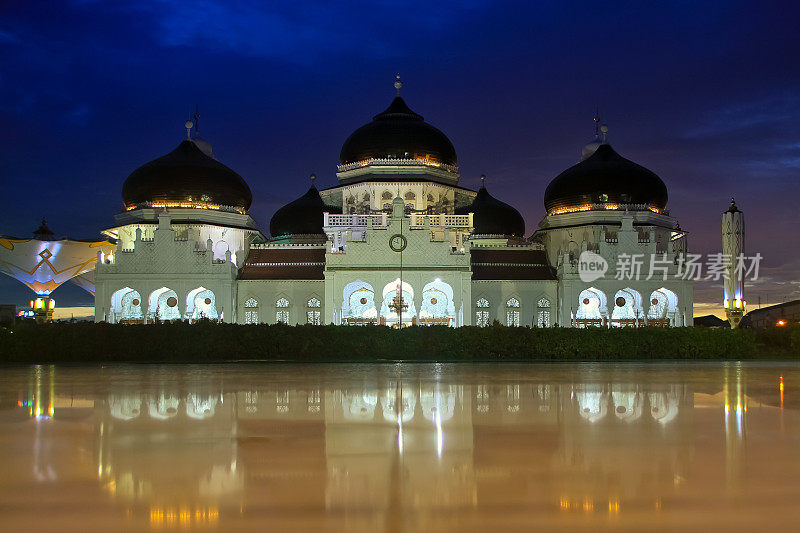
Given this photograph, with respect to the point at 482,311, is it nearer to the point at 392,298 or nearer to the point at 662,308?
the point at 392,298

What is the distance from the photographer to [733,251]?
48.3 m

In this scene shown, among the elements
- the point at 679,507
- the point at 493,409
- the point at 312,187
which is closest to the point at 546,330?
the point at 493,409

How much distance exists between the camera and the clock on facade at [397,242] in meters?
41.6

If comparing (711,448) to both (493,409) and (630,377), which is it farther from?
(630,377)

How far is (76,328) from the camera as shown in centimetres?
2825

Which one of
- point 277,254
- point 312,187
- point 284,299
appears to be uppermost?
point 312,187

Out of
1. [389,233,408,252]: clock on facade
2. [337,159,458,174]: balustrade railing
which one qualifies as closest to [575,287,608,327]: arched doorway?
[389,233,408,252]: clock on facade

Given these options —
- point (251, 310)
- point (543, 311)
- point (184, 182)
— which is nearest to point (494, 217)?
point (543, 311)

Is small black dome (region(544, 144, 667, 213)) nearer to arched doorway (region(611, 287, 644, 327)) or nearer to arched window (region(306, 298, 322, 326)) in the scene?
arched doorway (region(611, 287, 644, 327))

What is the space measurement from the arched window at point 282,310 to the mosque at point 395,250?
2.5 inches

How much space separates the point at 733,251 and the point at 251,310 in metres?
30.3

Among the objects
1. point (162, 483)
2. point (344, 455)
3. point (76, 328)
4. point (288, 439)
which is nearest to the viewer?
point (162, 483)

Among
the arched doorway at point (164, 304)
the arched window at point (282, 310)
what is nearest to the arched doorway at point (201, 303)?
the arched doorway at point (164, 304)

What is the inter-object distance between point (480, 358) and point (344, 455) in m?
20.5
